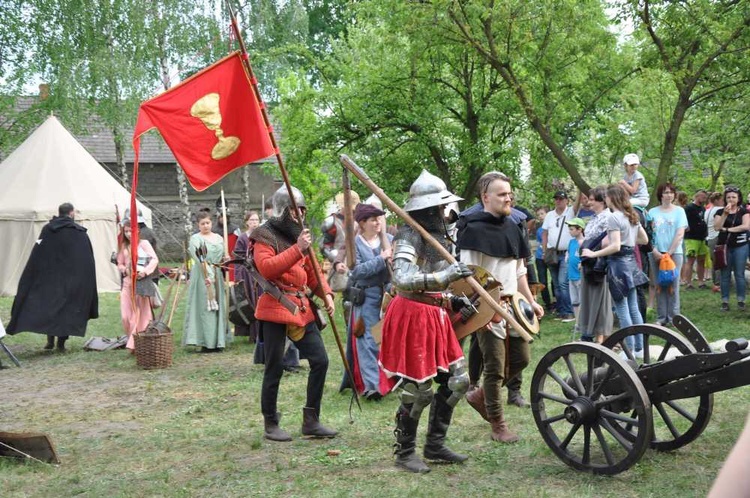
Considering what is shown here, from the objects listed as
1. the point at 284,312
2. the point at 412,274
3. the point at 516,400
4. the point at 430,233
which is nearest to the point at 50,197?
the point at 284,312

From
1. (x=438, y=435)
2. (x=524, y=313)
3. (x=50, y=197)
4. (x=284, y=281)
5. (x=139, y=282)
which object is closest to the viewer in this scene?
(x=438, y=435)

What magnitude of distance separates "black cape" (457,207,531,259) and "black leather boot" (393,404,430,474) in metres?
1.27

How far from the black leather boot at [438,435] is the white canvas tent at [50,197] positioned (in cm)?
1353

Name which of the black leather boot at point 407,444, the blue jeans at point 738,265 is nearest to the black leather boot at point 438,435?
the black leather boot at point 407,444

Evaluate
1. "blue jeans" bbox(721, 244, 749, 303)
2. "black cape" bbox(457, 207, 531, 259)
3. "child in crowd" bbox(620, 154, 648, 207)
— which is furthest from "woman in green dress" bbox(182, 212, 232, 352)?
"blue jeans" bbox(721, 244, 749, 303)

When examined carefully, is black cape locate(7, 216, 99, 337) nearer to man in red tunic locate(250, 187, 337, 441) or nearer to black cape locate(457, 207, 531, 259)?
man in red tunic locate(250, 187, 337, 441)

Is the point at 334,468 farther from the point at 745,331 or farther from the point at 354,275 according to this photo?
the point at 745,331

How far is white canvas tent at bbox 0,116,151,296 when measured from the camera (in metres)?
18.2

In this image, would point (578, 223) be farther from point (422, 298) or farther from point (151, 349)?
point (422, 298)

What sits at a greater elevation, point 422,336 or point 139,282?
point 139,282

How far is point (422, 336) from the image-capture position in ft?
16.5

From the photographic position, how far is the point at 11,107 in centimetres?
2205

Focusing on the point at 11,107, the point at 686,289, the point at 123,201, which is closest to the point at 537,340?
the point at 686,289

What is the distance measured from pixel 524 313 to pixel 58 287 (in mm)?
7306
